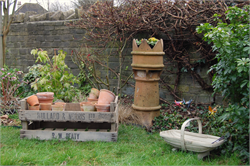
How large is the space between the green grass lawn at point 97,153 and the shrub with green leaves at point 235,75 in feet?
0.84

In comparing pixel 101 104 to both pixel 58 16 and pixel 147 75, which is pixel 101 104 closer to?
pixel 147 75

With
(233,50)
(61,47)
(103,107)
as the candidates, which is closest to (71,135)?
(103,107)

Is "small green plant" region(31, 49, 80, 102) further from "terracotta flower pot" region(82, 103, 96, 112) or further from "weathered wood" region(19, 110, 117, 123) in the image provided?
"terracotta flower pot" region(82, 103, 96, 112)

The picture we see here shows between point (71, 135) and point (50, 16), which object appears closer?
point (71, 135)

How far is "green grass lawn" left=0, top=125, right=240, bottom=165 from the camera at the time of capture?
2.59 metres

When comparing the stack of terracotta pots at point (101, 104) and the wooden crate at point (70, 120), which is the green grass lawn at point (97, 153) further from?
the stack of terracotta pots at point (101, 104)

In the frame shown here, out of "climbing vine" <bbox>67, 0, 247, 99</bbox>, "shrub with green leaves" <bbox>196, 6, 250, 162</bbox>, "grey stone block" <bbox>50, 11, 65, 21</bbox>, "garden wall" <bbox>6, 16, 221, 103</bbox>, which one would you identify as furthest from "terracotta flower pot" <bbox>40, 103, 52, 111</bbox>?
A: "grey stone block" <bbox>50, 11, 65, 21</bbox>

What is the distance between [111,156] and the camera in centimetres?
279

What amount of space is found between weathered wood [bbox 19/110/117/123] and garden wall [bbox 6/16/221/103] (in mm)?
2605

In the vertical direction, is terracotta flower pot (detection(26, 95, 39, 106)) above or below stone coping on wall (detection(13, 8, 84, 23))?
below

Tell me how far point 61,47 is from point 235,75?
5058mm

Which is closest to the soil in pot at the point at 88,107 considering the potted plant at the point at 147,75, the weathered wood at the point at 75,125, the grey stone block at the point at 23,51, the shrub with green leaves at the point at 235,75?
the weathered wood at the point at 75,125

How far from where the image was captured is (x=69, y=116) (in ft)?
10.7

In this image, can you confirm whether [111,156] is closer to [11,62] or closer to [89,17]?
[89,17]
